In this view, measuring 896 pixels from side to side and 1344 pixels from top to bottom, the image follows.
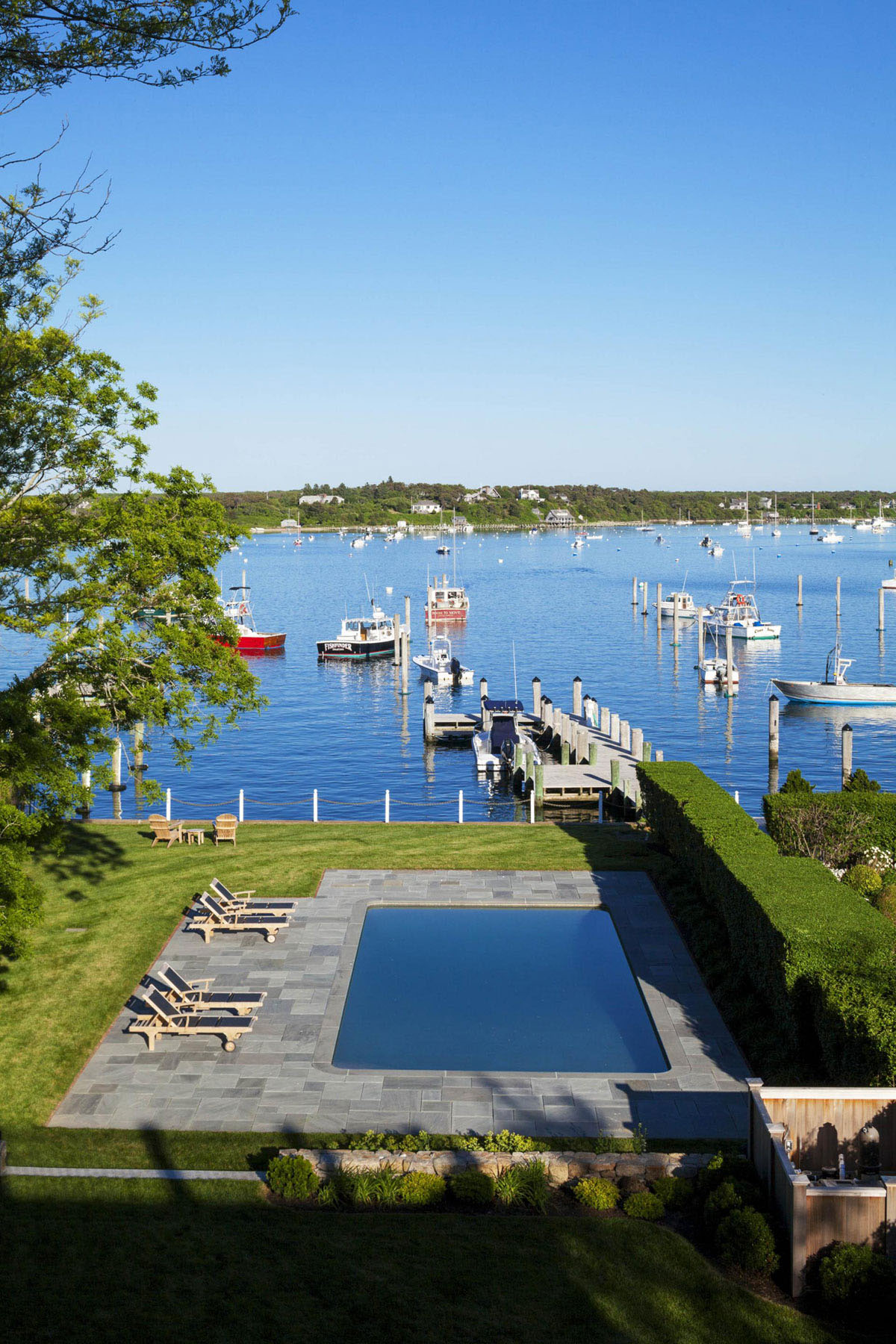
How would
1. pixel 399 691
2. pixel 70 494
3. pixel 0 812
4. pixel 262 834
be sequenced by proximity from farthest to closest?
pixel 399 691 < pixel 262 834 < pixel 70 494 < pixel 0 812

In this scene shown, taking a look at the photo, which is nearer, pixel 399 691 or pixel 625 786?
pixel 625 786

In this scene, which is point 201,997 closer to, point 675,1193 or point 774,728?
point 675,1193

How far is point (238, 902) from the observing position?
21.3m

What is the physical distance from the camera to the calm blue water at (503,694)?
4447 cm

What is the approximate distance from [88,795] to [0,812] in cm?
322

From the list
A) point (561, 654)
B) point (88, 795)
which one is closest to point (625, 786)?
point (88, 795)

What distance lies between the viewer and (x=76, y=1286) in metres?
10.1

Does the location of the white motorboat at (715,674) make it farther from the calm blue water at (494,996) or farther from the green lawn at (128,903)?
the calm blue water at (494,996)

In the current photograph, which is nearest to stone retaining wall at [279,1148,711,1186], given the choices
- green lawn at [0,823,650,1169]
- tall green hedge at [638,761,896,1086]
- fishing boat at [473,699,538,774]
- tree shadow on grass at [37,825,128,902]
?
green lawn at [0,823,650,1169]

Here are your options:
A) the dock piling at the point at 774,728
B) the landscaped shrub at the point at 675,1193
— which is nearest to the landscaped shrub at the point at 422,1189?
the landscaped shrub at the point at 675,1193

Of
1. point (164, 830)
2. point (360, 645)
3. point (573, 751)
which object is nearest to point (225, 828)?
point (164, 830)

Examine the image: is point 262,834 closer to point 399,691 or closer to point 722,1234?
point 722,1234

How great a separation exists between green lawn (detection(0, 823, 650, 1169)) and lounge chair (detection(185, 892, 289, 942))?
596 mm

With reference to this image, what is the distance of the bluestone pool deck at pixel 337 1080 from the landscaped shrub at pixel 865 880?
3455 millimetres
